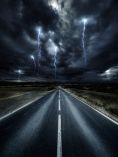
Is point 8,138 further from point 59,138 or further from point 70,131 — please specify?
point 70,131

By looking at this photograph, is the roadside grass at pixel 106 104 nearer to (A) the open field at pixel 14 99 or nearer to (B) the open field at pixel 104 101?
(B) the open field at pixel 104 101

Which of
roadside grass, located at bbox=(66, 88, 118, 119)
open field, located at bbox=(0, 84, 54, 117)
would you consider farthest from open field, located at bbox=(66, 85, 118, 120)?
open field, located at bbox=(0, 84, 54, 117)

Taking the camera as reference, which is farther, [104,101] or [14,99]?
[14,99]

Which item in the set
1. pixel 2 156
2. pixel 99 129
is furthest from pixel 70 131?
pixel 2 156

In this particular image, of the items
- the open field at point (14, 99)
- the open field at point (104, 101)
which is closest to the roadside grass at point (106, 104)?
the open field at point (104, 101)

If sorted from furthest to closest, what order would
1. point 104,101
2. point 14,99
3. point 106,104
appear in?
point 14,99 < point 104,101 < point 106,104

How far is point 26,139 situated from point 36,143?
693 mm

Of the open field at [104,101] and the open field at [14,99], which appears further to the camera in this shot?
the open field at [14,99]

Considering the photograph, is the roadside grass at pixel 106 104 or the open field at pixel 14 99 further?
the open field at pixel 14 99

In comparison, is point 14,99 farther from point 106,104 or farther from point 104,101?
point 104,101

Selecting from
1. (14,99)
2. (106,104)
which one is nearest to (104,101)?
(106,104)

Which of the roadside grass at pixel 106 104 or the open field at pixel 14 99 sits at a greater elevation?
the open field at pixel 14 99

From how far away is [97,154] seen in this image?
5141mm

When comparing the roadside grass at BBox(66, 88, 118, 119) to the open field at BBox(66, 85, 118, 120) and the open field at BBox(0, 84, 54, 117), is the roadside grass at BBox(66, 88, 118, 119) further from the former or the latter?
the open field at BBox(0, 84, 54, 117)
